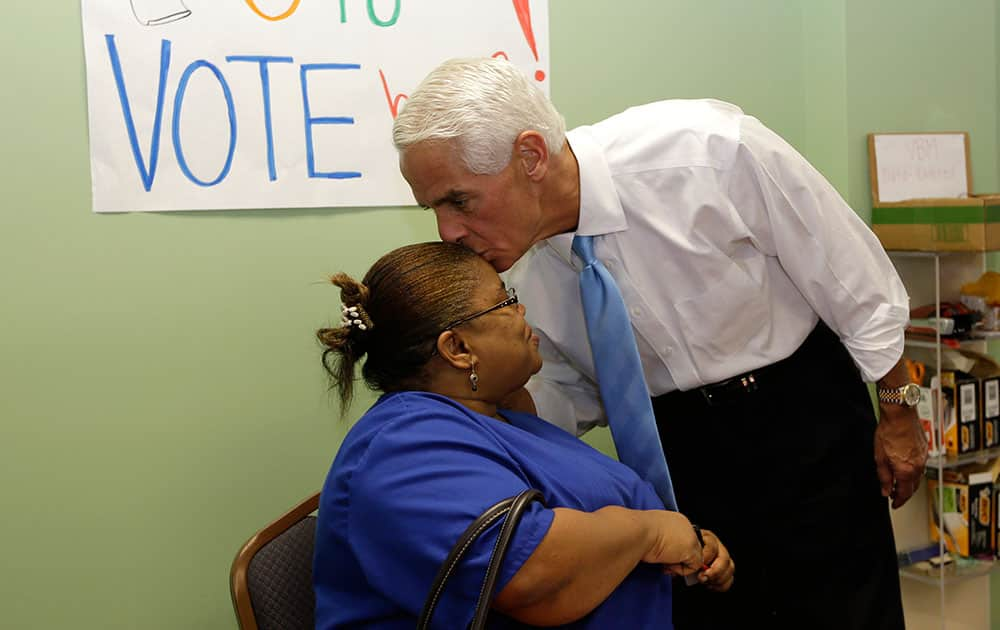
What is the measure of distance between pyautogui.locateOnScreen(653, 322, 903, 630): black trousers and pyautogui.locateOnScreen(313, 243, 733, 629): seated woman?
239 mm

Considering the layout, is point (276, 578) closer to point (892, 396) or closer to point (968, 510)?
point (892, 396)

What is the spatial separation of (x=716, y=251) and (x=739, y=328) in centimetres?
14

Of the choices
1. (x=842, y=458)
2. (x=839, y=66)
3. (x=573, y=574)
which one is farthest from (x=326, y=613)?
(x=839, y=66)

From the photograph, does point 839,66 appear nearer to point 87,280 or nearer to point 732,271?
point 732,271

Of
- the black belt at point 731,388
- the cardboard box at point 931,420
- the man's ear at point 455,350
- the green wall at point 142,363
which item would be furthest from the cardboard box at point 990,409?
the man's ear at point 455,350

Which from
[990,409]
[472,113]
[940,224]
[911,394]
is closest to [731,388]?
[911,394]

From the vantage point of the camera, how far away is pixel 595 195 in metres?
1.46

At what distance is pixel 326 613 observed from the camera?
120 cm

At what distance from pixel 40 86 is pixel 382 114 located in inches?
23.1

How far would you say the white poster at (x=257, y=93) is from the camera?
1.60 m

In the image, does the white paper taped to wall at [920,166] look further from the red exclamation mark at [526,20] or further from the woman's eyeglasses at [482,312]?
the woman's eyeglasses at [482,312]

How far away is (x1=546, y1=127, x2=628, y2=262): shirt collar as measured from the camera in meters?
1.47

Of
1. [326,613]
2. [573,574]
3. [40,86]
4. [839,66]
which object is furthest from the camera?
[839,66]

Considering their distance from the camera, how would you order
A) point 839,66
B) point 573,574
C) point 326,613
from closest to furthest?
1. point 573,574
2. point 326,613
3. point 839,66
